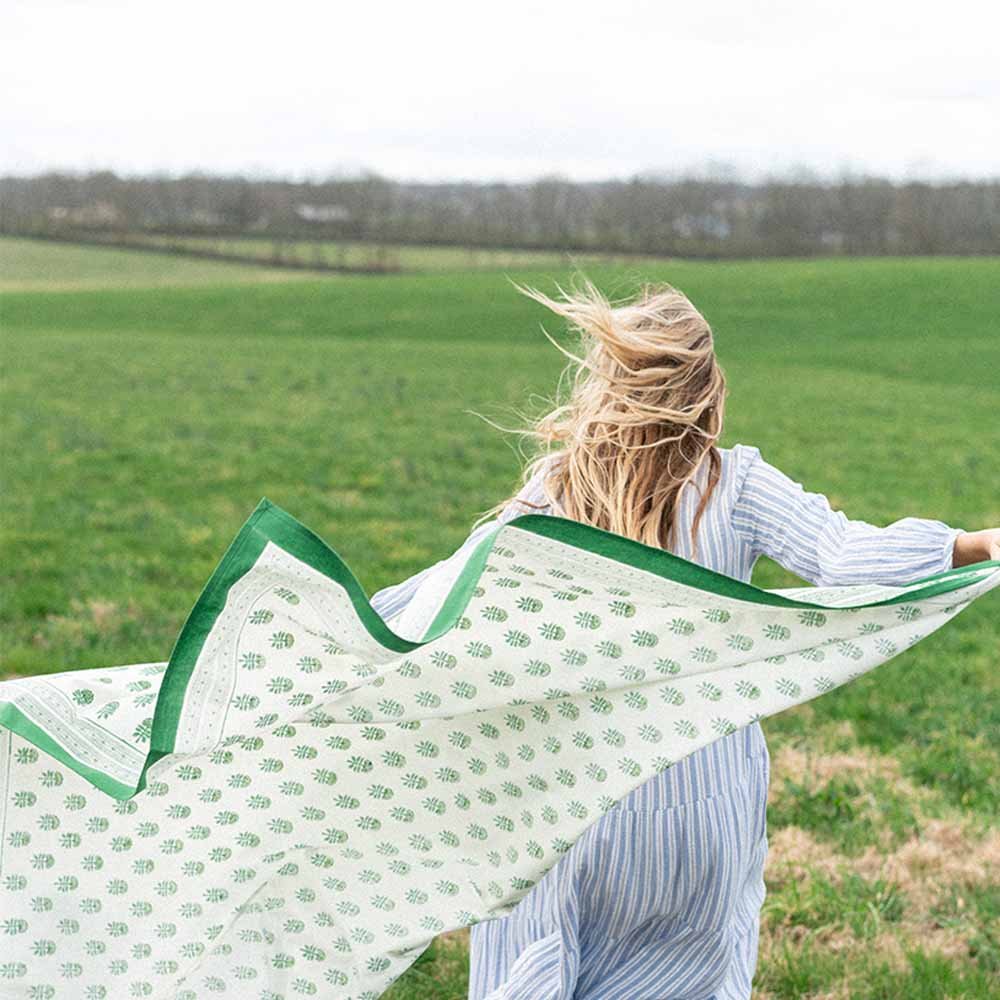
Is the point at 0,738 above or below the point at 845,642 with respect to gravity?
below

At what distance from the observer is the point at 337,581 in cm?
219

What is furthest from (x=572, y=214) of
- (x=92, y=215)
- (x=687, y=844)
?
(x=687, y=844)

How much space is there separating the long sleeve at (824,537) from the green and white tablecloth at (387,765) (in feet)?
0.42

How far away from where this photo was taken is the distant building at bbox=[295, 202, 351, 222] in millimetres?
80875

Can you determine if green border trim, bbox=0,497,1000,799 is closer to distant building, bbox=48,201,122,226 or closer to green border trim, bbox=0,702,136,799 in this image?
green border trim, bbox=0,702,136,799

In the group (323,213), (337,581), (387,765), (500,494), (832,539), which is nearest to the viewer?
(337,581)

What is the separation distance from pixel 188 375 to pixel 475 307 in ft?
79.1

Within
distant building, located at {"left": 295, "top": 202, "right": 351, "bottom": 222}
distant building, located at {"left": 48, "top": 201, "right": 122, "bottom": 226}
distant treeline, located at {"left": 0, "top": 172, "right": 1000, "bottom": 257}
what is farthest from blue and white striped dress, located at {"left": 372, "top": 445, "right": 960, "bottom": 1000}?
distant building, located at {"left": 48, "top": 201, "right": 122, "bottom": 226}

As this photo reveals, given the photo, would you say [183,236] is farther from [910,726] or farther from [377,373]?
[910,726]

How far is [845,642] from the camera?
2.62 m

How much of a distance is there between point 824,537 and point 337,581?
1.14 m

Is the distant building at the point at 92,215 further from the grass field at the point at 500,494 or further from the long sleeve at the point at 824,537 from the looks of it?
the long sleeve at the point at 824,537

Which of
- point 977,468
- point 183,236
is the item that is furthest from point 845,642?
point 183,236

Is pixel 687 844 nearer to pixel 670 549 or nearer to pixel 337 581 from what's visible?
pixel 670 549
